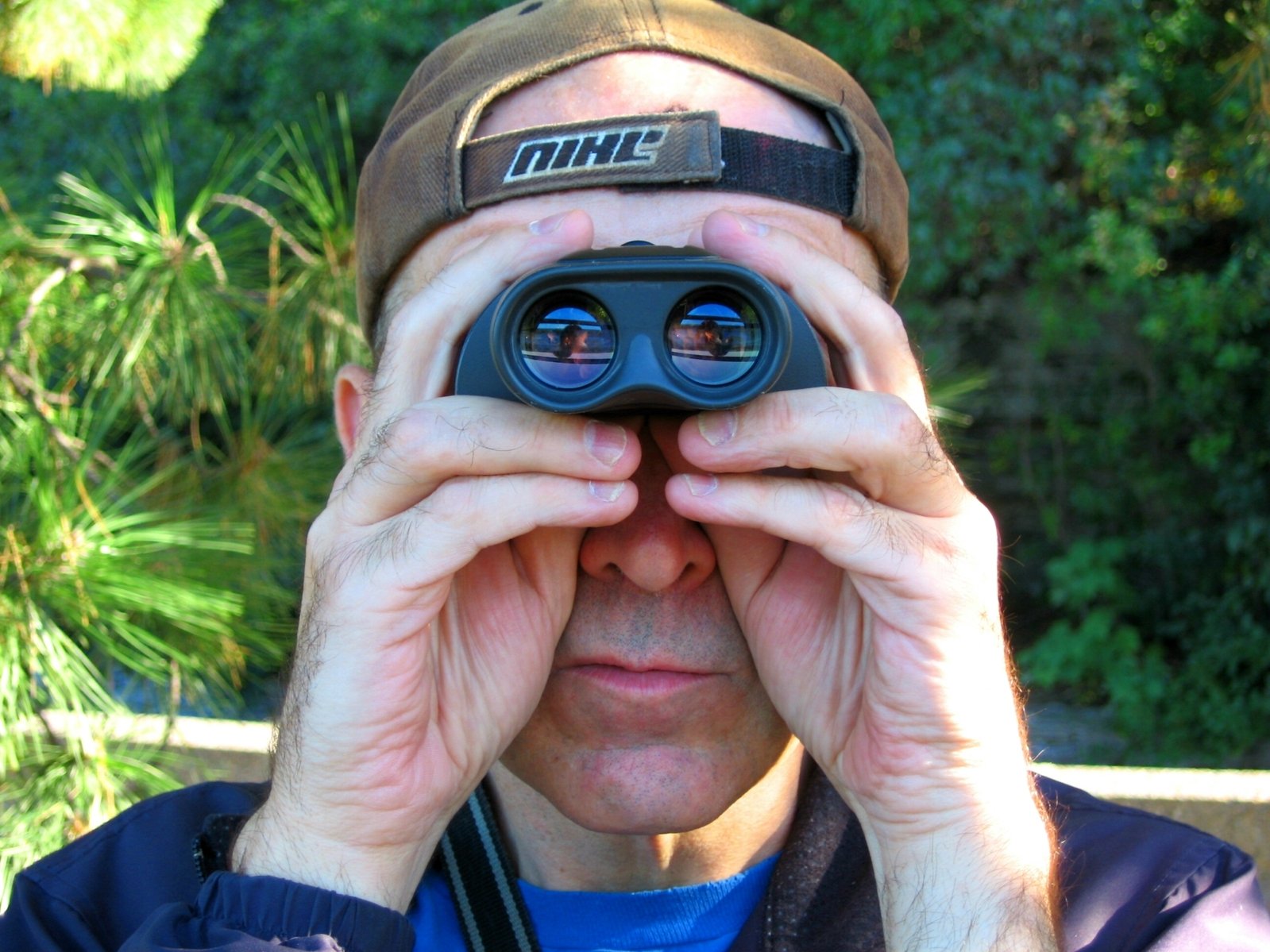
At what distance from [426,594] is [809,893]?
56 centimetres

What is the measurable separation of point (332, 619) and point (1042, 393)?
5798mm

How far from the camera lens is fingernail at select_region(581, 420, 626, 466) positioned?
111cm

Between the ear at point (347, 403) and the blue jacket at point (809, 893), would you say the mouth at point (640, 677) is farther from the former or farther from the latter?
the ear at point (347, 403)

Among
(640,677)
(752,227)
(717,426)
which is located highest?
(752,227)

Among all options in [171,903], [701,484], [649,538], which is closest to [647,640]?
[649,538]

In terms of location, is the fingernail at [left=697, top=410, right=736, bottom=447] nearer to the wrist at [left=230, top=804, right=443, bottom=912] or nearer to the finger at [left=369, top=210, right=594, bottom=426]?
the finger at [left=369, top=210, right=594, bottom=426]

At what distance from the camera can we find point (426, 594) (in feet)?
3.91

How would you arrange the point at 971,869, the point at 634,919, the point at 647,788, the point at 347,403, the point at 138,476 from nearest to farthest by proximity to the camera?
the point at 971,869 → the point at 647,788 → the point at 634,919 → the point at 347,403 → the point at 138,476

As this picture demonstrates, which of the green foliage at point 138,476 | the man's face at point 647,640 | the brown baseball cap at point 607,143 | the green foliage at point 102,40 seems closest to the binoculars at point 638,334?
the man's face at point 647,640

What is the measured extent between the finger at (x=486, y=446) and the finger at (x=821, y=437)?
76 mm

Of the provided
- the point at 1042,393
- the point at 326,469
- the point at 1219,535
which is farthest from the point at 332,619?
the point at 1042,393

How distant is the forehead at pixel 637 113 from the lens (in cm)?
133

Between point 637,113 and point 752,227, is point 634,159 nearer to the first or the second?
point 637,113

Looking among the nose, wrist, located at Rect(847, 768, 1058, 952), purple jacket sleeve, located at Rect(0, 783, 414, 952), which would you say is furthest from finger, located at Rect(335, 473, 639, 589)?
wrist, located at Rect(847, 768, 1058, 952)
